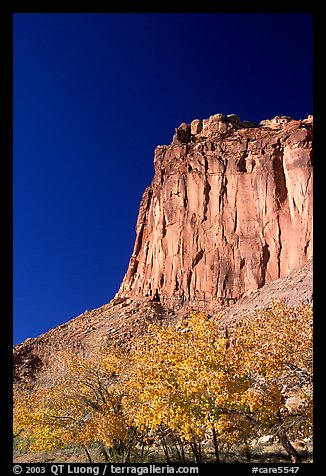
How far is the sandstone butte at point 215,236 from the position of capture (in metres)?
67.3

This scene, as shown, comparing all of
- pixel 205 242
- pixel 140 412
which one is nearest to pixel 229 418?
pixel 140 412

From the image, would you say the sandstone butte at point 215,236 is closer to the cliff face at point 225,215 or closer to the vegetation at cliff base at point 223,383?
the cliff face at point 225,215

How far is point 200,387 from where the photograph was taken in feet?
33.8

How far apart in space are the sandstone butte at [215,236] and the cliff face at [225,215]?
0.59 ft

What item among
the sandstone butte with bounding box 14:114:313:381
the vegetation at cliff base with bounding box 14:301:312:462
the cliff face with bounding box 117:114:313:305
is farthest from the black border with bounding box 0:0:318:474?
the cliff face with bounding box 117:114:313:305

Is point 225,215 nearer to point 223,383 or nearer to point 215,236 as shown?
point 215,236

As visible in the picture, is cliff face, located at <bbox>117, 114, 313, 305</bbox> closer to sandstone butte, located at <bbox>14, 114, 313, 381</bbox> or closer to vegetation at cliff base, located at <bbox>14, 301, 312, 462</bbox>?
sandstone butte, located at <bbox>14, 114, 313, 381</bbox>

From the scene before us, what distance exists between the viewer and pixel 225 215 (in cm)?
7819

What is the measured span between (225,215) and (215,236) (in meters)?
4.27

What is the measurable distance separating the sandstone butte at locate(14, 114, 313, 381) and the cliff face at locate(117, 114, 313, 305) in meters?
0.18
